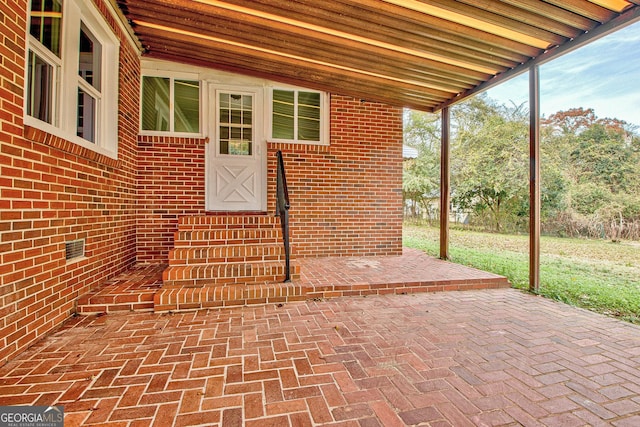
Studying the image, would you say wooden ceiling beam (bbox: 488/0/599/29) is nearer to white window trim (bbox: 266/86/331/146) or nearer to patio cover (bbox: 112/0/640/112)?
patio cover (bbox: 112/0/640/112)

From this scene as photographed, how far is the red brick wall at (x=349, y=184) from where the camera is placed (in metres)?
4.64

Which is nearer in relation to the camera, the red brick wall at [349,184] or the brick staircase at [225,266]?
the brick staircase at [225,266]

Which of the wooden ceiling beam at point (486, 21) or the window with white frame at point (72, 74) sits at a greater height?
the wooden ceiling beam at point (486, 21)

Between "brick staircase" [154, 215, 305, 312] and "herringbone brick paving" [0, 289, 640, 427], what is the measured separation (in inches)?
6.6

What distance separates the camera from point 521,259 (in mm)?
5387

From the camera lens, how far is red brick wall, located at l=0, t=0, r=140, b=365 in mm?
1716

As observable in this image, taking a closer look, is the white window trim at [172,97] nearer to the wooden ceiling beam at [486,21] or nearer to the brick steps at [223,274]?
the brick steps at [223,274]

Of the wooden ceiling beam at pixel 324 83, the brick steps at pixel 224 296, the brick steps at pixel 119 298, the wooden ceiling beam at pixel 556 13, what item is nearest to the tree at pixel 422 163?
the wooden ceiling beam at pixel 324 83

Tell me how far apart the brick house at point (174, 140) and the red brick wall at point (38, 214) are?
0.01m

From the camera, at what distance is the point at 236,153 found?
4.46 m

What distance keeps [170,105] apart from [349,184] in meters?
3.02

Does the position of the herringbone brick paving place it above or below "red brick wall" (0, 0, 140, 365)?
below

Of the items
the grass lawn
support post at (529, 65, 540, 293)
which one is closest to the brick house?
support post at (529, 65, 540, 293)

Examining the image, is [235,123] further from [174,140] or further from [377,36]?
[377,36]
